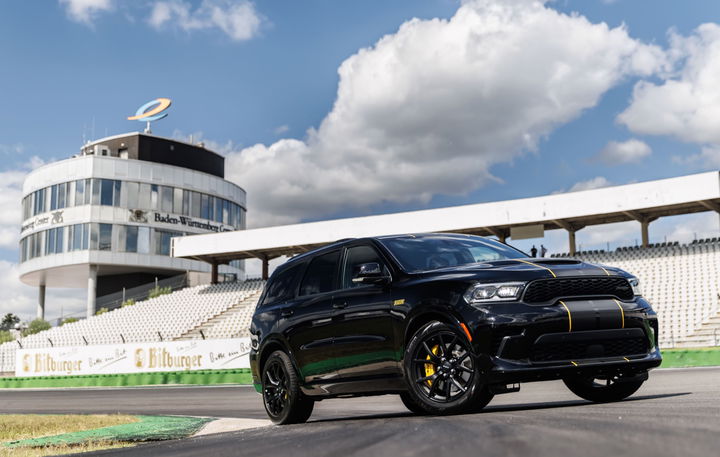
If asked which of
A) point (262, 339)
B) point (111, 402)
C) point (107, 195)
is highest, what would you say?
point (107, 195)

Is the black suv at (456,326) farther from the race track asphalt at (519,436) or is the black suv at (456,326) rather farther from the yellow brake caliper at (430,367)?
the race track asphalt at (519,436)

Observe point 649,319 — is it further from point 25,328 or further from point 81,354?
point 25,328

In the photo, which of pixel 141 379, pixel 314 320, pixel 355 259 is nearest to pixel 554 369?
pixel 355 259

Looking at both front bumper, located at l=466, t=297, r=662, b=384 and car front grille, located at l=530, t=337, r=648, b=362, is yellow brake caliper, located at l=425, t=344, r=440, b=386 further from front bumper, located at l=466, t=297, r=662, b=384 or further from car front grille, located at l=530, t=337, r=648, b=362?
car front grille, located at l=530, t=337, r=648, b=362

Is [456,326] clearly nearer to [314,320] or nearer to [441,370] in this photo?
[441,370]

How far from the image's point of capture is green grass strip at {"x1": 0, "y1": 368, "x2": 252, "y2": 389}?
2947 centimetres

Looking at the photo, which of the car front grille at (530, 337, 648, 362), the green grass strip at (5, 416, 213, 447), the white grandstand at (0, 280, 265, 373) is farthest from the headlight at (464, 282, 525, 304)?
the white grandstand at (0, 280, 265, 373)

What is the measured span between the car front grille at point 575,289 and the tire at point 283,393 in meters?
3.19

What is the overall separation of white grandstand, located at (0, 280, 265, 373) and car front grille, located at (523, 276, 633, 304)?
37999mm

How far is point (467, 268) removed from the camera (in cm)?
743

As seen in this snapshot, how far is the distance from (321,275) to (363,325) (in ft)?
3.84

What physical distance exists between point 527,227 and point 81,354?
2556 cm

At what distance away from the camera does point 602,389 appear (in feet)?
27.9

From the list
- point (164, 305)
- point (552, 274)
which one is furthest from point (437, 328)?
point (164, 305)
